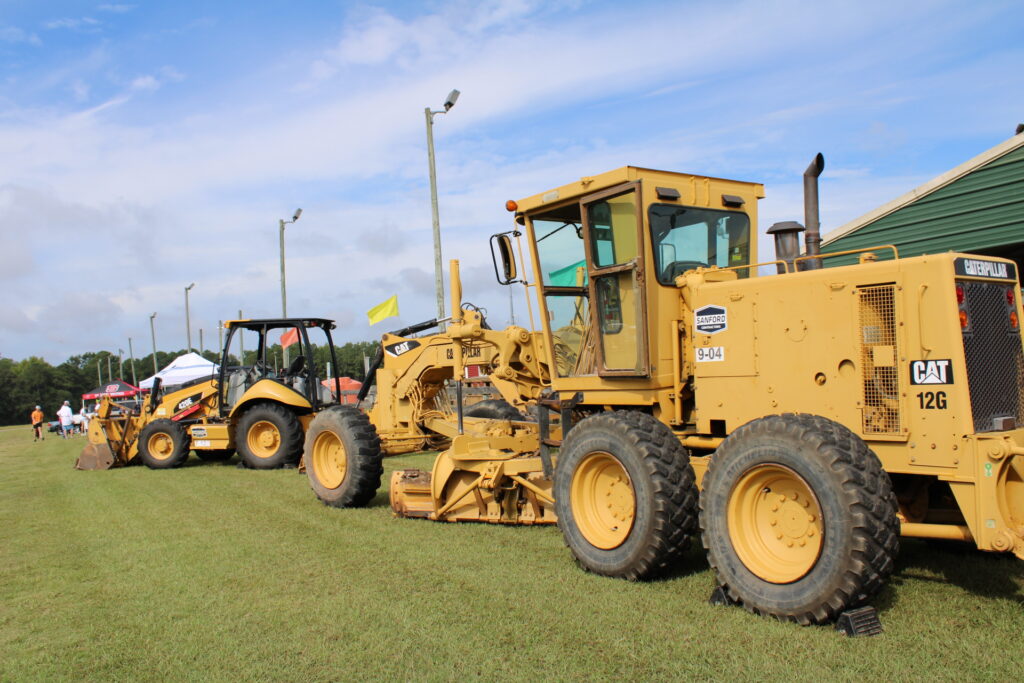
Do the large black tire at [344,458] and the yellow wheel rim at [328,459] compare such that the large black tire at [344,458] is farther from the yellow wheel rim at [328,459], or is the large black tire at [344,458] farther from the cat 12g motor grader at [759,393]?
the cat 12g motor grader at [759,393]

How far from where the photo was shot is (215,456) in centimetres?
1631

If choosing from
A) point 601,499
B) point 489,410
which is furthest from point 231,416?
point 601,499

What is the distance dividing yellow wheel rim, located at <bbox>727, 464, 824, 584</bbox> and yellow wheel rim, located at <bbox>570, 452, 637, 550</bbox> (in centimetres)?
108

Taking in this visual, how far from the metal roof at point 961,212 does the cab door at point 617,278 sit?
24.3ft

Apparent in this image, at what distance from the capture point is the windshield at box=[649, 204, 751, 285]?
6.22 metres

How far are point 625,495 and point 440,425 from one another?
449cm

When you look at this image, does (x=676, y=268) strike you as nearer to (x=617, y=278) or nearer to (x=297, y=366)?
(x=617, y=278)

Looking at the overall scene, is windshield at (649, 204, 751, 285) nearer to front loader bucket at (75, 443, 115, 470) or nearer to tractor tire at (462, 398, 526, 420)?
tractor tire at (462, 398, 526, 420)


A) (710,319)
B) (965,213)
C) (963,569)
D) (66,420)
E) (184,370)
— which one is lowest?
(963,569)

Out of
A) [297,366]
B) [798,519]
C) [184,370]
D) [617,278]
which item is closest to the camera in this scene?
[798,519]

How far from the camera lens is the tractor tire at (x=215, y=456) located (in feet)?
52.2

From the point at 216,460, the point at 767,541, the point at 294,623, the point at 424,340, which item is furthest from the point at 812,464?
the point at 216,460

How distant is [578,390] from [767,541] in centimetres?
234

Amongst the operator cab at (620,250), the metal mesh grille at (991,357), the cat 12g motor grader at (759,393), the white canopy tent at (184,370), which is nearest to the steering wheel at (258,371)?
the cat 12g motor grader at (759,393)
